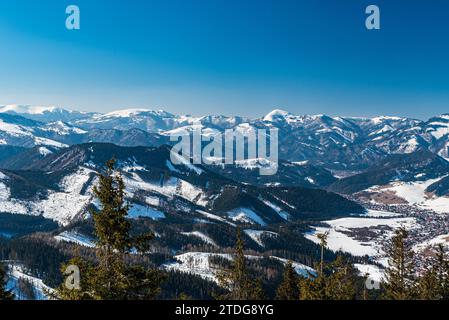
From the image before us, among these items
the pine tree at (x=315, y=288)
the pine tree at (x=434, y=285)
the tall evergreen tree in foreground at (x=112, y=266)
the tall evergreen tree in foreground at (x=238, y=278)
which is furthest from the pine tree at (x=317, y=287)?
the tall evergreen tree in foreground at (x=112, y=266)

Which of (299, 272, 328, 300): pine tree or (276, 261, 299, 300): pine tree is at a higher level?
(299, 272, 328, 300): pine tree

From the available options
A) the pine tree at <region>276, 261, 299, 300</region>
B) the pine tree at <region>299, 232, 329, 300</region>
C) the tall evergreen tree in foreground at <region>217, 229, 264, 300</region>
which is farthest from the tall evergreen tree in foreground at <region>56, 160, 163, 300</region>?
the pine tree at <region>276, 261, 299, 300</region>

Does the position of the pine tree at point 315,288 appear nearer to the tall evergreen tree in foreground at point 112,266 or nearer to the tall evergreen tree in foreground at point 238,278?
the tall evergreen tree in foreground at point 238,278

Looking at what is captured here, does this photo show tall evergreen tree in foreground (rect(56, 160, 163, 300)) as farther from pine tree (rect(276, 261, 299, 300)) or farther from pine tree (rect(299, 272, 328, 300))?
pine tree (rect(276, 261, 299, 300))

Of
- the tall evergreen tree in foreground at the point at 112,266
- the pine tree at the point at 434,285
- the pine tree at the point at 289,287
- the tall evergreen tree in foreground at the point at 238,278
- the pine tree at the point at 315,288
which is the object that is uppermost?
the tall evergreen tree in foreground at the point at 112,266

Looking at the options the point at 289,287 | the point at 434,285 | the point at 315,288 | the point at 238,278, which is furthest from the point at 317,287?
the point at 289,287
